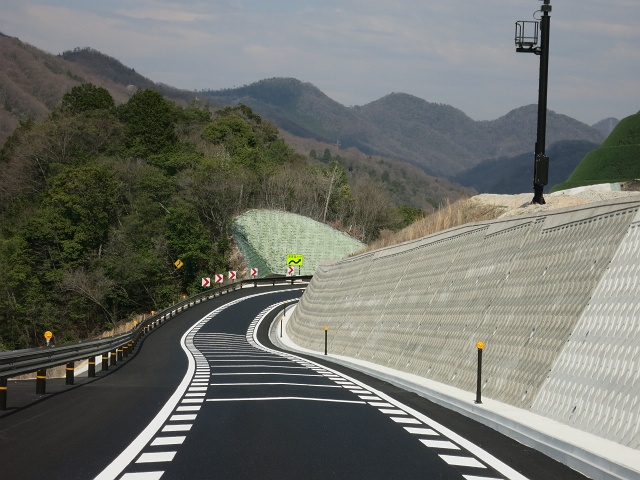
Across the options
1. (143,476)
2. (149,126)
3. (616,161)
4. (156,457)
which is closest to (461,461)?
(156,457)

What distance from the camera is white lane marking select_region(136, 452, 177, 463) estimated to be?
10.5 metres

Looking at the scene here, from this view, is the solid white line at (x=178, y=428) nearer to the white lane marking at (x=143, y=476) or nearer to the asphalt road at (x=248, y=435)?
the asphalt road at (x=248, y=435)

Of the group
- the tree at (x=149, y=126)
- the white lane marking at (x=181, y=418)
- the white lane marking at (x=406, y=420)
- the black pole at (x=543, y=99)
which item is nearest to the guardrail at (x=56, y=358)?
→ the white lane marking at (x=181, y=418)

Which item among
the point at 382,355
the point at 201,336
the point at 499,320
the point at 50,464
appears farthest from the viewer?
the point at 201,336

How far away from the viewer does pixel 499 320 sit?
778 inches

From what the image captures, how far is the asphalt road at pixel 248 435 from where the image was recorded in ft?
33.2

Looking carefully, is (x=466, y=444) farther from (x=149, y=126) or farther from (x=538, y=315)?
(x=149, y=126)

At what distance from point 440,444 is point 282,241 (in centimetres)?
10821

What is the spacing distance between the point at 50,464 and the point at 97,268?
91.4 m

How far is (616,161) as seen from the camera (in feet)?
277

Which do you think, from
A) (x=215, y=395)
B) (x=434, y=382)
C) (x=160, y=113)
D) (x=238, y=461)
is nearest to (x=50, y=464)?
(x=238, y=461)

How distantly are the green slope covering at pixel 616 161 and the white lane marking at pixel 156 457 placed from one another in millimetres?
69893

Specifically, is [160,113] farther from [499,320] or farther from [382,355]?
[499,320]

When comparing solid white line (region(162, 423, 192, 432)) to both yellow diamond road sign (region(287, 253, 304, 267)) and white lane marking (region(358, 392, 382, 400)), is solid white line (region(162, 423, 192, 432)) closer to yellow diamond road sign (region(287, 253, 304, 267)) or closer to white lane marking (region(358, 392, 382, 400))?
white lane marking (region(358, 392, 382, 400))
